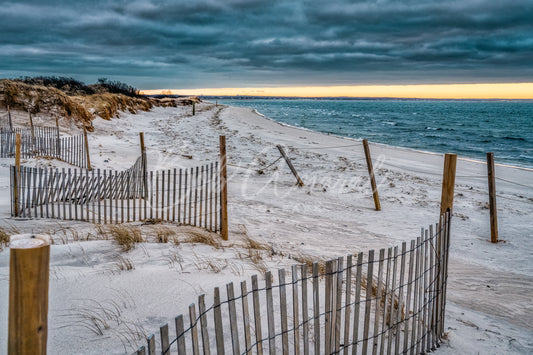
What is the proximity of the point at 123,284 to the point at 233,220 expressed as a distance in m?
4.52

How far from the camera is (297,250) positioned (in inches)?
264

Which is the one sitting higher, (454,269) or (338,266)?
(338,266)

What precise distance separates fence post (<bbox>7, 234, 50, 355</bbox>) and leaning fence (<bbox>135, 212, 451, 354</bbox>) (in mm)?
632

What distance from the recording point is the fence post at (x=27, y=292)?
131 cm

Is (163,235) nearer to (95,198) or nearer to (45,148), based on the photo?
(95,198)

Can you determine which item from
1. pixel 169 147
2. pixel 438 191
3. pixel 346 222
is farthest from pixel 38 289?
pixel 169 147

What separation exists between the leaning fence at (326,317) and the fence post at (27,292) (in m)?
0.63

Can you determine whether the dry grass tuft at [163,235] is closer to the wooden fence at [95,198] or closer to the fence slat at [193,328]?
the wooden fence at [95,198]

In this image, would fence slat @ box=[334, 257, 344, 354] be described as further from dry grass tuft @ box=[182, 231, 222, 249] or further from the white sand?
dry grass tuft @ box=[182, 231, 222, 249]

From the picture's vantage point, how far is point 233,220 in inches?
340

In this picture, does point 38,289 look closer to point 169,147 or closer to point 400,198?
point 400,198

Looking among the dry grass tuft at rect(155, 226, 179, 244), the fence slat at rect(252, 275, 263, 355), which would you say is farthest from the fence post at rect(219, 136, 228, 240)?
the fence slat at rect(252, 275, 263, 355)

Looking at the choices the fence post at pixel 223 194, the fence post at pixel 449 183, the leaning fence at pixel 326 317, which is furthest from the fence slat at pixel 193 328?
the fence post at pixel 223 194

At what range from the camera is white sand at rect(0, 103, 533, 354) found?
377cm
